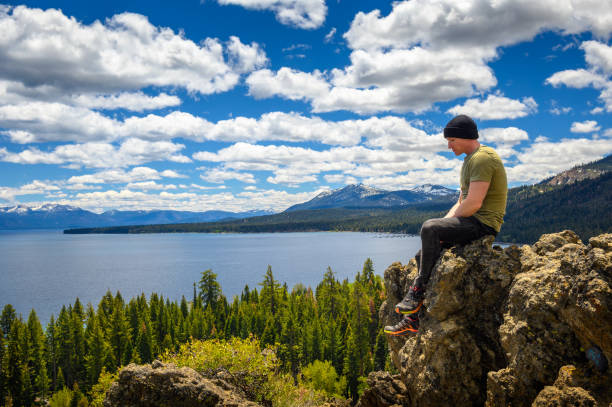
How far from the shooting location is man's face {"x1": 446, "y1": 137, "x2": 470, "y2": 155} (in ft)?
31.1

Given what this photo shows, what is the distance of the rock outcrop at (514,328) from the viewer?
683 centimetres

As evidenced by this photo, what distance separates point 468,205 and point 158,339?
77014mm

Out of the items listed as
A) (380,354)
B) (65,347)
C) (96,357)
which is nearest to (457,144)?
(380,354)

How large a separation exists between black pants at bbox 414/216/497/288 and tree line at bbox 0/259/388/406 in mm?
43912

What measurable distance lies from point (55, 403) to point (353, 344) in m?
40.0

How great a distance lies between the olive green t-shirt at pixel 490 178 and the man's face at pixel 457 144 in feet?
0.77

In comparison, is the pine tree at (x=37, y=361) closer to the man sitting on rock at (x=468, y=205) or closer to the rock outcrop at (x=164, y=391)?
the rock outcrop at (x=164, y=391)

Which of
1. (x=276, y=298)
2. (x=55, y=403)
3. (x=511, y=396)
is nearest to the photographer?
(x=511, y=396)

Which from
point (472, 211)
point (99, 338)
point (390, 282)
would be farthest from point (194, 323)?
point (472, 211)

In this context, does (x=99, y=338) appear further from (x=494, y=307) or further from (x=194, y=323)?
(x=494, y=307)

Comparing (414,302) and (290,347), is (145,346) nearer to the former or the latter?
(290,347)

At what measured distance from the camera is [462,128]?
9.40m

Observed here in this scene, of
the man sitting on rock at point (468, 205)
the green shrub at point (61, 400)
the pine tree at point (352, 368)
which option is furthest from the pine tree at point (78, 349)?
the man sitting on rock at point (468, 205)

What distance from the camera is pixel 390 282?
12695mm
